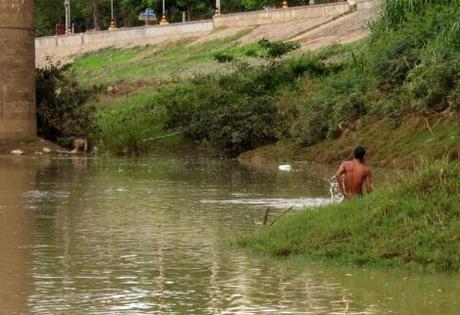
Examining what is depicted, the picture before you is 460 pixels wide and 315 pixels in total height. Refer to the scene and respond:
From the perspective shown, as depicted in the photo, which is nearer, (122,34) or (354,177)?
(354,177)

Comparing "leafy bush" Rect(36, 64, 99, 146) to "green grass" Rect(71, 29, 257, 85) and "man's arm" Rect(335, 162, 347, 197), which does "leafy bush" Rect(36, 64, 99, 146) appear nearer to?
"green grass" Rect(71, 29, 257, 85)

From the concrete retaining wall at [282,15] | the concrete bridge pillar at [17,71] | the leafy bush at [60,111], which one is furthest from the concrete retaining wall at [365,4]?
the concrete bridge pillar at [17,71]

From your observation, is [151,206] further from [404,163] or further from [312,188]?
[404,163]

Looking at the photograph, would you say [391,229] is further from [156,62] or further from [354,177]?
[156,62]

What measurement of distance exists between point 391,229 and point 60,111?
96.2 ft

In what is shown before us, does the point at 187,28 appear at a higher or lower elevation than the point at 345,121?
higher

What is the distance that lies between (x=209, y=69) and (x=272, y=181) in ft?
95.8

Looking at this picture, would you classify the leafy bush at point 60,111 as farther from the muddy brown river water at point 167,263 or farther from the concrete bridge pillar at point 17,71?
the muddy brown river water at point 167,263

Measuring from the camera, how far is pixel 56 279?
572 inches

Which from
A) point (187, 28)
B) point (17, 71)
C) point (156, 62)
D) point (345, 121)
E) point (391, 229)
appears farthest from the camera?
point (187, 28)

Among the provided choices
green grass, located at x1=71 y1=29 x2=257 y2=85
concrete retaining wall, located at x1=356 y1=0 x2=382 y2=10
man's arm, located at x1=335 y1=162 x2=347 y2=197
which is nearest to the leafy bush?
→ green grass, located at x1=71 y1=29 x2=257 y2=85

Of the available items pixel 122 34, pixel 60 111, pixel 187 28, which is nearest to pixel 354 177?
pixel 60 111

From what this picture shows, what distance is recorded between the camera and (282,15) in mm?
70062

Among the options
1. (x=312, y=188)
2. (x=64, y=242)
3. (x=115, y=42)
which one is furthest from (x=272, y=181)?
(x=115, y=42)
